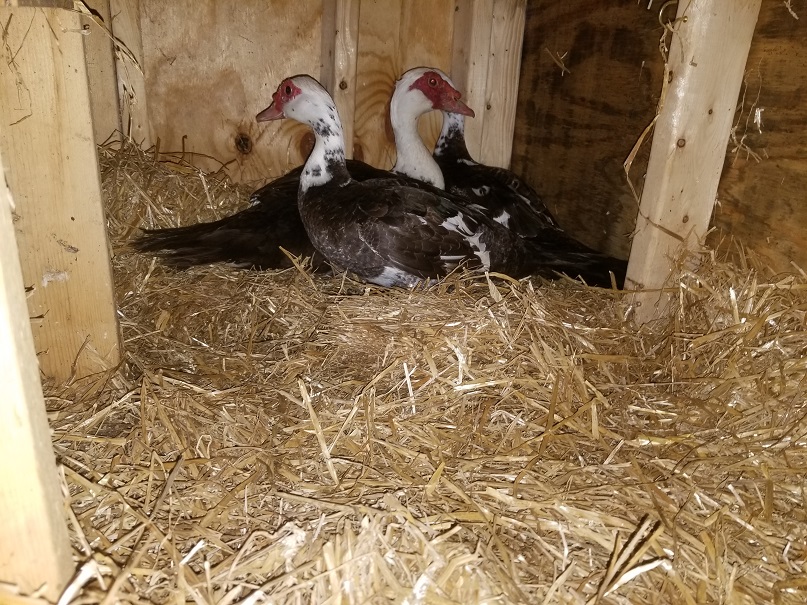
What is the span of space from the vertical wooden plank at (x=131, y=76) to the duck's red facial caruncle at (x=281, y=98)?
61cm

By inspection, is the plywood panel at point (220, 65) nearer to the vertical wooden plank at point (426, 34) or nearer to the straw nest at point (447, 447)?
the vertical wooden plank at point (426, 34)

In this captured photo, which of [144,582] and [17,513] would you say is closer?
[17,513]

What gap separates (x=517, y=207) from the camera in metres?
2.97

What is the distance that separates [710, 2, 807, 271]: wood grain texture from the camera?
1.78 metres

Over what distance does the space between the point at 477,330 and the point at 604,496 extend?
67 centimetres

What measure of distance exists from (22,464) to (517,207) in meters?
2.45

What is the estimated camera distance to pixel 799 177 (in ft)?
5.94

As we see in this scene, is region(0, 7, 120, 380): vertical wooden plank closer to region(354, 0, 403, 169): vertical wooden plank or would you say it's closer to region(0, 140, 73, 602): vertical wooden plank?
region(0, 140, 73, 602): vertical wooden plank

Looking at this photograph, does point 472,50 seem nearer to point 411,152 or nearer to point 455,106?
point 455,106

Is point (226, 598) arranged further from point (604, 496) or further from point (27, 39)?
point (27, 39)

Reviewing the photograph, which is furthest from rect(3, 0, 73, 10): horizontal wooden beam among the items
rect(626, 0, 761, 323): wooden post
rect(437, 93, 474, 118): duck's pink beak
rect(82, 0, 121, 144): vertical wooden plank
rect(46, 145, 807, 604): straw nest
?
rect(437, 93, 474, 118): duck's pink beak

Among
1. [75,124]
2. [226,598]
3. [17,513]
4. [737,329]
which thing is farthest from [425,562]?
[75,124]

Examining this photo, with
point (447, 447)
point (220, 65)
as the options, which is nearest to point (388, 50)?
point (220, 65)

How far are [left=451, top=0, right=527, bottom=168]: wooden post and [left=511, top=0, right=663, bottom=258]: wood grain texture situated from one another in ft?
0.21
